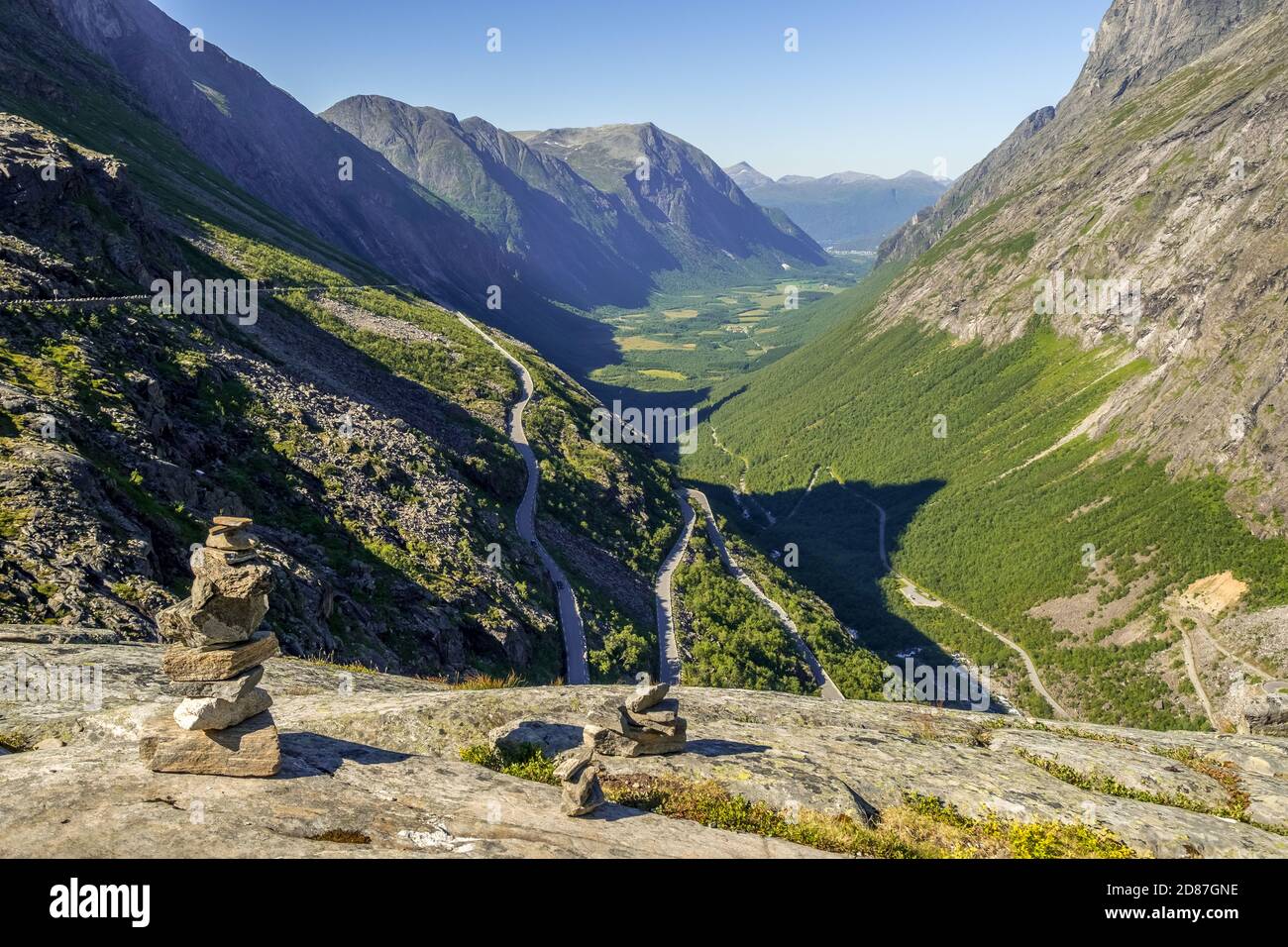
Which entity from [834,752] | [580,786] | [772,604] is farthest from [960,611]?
[580,786]

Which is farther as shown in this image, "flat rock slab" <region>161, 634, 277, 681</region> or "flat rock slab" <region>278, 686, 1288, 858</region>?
"flat rock slab" <region>278, 686, 1288, 858</region>

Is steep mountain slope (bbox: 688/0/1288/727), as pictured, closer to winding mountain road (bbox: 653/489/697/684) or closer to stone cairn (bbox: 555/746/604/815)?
winding mountain road (bbox: 653/489/697/684)

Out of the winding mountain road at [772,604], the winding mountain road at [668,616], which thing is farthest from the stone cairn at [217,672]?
the winding mountain road at [772,604]

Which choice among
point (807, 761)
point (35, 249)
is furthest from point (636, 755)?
point (35, 249)

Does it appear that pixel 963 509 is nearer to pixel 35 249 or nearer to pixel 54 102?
pixel 35 249

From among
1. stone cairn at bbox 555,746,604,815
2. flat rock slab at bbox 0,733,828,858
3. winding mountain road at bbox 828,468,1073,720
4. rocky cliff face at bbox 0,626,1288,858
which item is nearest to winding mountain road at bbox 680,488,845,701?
rocky cliff face at bbox 0,626,1288,858

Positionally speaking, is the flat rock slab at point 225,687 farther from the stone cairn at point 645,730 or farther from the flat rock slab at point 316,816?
the stone cairn at point 645,730
